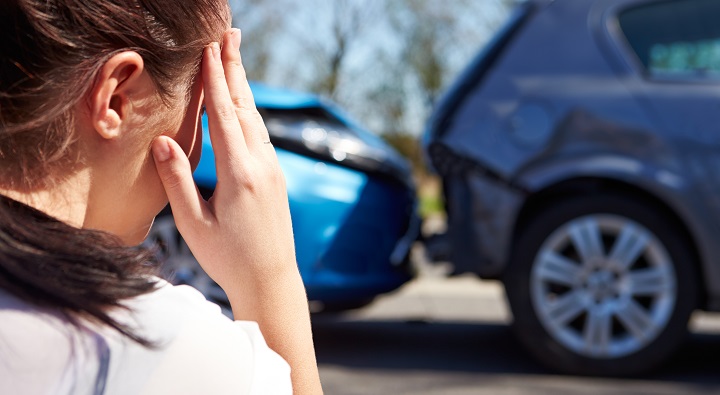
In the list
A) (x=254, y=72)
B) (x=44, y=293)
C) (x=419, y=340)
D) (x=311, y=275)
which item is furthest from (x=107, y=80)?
(x=254, y=72)

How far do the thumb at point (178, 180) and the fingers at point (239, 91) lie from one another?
0.07 metres

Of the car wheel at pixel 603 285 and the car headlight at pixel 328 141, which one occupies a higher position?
the car headlight at pixel 328 141

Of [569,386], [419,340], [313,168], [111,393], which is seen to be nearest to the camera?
[111,393]

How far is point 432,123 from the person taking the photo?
149 inches

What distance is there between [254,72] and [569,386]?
1400cm

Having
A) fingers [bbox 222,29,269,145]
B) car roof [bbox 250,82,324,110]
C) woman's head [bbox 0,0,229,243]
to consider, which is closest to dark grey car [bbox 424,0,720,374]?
car roof [bbox 250,82,324,110]

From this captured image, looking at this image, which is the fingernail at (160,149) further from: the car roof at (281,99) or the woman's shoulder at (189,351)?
the car roof at (281,99)

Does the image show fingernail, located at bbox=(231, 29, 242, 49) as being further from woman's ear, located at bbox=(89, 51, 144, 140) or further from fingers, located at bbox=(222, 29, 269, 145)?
woman's ear, located at bbox=(89, 51, 144, 140)

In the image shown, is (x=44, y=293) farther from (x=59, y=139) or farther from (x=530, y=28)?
(x=530, y=28)

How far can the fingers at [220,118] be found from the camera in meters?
0.86

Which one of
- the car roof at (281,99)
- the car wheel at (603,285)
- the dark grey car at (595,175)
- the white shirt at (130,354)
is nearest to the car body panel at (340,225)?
the car roof at (281,99)

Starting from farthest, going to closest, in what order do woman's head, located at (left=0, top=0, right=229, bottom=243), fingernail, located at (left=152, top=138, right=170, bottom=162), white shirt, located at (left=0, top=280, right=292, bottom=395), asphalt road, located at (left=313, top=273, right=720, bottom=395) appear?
1. asphalt road, located at (left=313, top=273, right=720, bottom=395)
2. fingernail, located at (left=152, top=138, right=170, bottom=162)
3. woman's head, located at (left=0, top=0, right=229, bottom=243)
4. white shirt, located at (left=0, top=280, right=292, bottom=395)

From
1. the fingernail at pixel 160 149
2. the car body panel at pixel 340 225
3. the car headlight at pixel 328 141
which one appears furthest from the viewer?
the car headlight at pixel 328 141

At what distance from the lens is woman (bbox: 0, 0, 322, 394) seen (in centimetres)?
63
